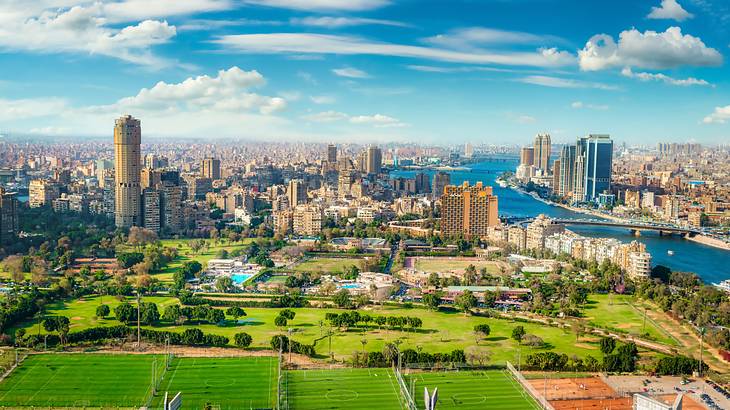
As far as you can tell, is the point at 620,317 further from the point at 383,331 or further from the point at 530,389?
the point at 530,389

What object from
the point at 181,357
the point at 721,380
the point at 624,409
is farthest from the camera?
the point at 181,357

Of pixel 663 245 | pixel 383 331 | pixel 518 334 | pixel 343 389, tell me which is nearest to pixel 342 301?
pixel 383 331

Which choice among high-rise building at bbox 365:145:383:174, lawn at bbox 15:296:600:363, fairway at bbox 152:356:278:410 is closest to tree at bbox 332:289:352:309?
lawn at bbox 15:296:600:363

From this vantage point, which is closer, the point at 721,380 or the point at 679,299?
the point at 721,380

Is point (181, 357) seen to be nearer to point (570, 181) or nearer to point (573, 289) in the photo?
point (573, 289)

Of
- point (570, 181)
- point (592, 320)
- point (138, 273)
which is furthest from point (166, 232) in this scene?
point (570, 181)

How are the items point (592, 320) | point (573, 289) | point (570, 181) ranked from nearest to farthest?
point (592, 320) → point (573, 289) → point (570, 181)

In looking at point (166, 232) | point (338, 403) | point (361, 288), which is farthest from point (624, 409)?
point (166, 232)
